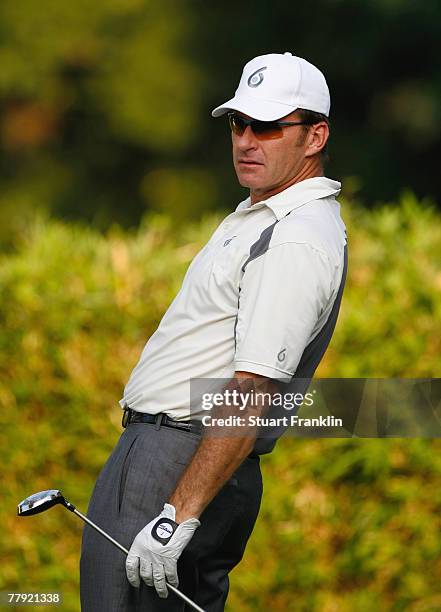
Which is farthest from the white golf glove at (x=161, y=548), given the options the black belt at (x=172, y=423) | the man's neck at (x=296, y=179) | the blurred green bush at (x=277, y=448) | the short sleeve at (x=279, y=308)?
the blurred green bush at (x=277, y=448)

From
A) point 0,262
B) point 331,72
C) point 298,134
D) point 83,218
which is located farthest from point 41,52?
point 298,134

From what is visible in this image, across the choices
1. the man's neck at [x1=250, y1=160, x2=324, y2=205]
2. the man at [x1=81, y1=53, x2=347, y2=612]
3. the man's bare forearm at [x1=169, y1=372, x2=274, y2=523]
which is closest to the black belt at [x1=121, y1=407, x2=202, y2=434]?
the man at [x1=81, y1=53, x2=347, y2=612]

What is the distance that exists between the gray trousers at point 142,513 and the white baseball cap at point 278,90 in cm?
94

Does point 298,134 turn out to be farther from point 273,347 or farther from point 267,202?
point 273,347

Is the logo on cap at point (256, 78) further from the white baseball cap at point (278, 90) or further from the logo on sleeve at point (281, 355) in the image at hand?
the logo on sleeve at point (281, 355)

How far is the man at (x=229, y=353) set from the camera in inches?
125

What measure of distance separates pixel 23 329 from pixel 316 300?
257cm

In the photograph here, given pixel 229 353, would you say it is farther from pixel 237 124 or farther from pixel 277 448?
pixel 277 448

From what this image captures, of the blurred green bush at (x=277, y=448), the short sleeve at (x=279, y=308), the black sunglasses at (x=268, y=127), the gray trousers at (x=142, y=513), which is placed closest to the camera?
the short sleeve at (x=279, y=308)

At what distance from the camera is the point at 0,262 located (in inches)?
226

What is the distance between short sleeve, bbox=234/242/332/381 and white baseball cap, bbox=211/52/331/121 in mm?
458

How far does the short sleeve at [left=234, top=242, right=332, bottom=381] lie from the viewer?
3158 mm

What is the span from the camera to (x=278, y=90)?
11.3 feet

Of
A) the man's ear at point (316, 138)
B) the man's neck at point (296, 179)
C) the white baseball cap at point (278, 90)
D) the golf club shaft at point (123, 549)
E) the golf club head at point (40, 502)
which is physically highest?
the white baseball cap at point (278, 90)
